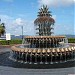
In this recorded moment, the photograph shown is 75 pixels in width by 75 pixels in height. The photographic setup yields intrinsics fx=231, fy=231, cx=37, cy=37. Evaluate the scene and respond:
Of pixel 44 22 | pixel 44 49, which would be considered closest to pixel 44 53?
pixel 44 49

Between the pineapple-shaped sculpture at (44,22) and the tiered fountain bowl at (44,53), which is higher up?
the pineapple-shaped sculpture at (44,22)

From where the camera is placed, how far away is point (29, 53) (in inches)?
762

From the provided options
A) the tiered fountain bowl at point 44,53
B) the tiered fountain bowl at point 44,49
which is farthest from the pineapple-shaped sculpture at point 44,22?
the tiered fountain bowl at point 44,53

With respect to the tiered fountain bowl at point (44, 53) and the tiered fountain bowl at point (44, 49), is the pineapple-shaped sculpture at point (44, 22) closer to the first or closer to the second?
the tiered fountain bowl at point (44, 49)

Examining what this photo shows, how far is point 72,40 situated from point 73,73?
28.0 metres

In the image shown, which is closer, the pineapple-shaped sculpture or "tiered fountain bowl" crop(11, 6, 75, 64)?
"tiered fountain bowl" crop(11, 6, 75, 64)

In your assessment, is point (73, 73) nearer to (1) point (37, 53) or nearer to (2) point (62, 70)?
(2) point (62, 70)

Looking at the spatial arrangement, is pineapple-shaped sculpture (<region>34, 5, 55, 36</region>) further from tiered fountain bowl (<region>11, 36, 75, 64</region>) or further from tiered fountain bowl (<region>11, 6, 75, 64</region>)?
tiered fountain bowl (<region>11, 36, 75, 64</region>)

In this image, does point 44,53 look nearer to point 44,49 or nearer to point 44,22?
point 44,49

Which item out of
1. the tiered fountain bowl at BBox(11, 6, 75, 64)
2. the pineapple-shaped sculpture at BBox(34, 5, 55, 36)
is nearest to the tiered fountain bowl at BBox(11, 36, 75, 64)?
the tiered fountain bowl at BBox(11, 6, 75, 64)

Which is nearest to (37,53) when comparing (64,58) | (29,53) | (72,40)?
(29,53)

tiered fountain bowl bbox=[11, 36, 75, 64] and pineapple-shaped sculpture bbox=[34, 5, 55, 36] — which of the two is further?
pineapple-shaped sculpture bbox=[34, 5, 55, 36]

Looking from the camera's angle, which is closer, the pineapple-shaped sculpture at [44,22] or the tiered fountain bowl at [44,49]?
the tiered fountain bowl at [44,49]

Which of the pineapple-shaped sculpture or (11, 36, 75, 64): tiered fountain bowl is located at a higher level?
the pineapple-shaped sculpture
